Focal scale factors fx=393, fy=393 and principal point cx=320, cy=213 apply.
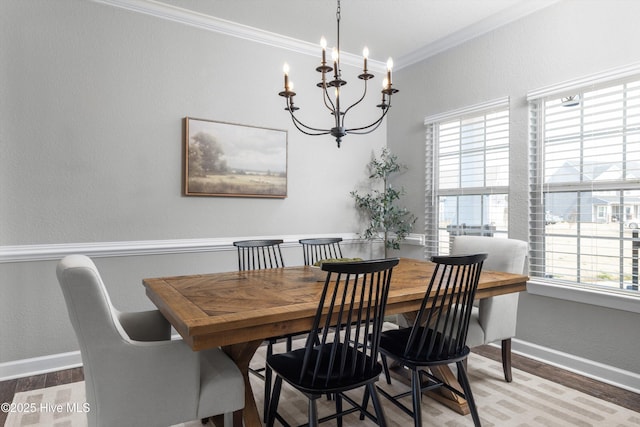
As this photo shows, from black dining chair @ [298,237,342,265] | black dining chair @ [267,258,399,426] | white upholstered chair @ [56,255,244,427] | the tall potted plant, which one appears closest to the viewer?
white upholstered chair @ [56,255,244,427]

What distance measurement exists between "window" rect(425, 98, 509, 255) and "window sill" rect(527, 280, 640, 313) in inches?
23.4

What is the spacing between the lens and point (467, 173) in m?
3.89

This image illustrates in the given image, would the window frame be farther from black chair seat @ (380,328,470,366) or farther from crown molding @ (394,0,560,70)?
black chair seat @ (380,328,470,366)

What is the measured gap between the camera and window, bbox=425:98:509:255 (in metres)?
3.58

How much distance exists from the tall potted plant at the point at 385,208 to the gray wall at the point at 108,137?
1.05 m

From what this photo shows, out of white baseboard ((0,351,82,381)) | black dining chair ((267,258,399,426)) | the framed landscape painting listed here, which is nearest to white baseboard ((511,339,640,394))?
black dining chair ((267,258,399,426))

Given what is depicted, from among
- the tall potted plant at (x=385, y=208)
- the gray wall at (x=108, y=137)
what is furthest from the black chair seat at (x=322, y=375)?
the tall potted plant at (x=385, y=208)

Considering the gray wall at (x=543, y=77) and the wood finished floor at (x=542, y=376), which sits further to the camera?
the gray wall at (x=543, y=77)

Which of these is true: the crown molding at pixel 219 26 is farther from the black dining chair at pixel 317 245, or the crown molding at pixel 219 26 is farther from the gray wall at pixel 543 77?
the black dining chair at pixel 317 245

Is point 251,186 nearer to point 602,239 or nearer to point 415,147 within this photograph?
point 415,147

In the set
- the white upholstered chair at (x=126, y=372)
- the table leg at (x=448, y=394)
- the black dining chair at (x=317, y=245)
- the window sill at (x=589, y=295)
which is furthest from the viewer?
the black dining chair at (x=317, y=245)

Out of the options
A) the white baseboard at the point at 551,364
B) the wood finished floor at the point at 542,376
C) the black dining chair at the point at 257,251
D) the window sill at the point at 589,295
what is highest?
the black dining chair at the point at 257,251

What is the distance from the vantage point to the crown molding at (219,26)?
10.7 feet

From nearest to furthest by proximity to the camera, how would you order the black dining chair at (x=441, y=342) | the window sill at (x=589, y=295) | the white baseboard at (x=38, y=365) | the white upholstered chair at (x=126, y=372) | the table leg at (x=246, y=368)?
the white upholstered chair at (x=126, y=372) < the table leg at (x=246, y=368) < the black dining chair at (x=441, y=342) < the window sill at (x=589, y=295) < the white baseboard at (x=38, y=365)
